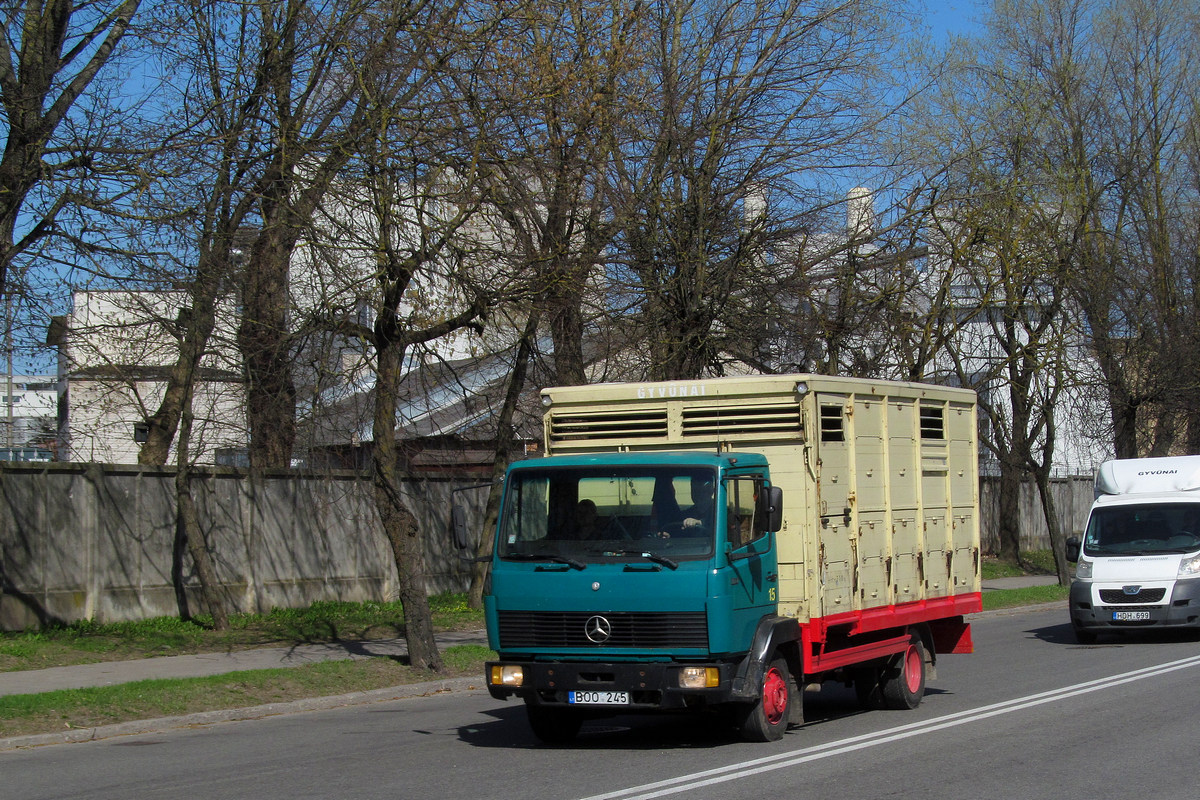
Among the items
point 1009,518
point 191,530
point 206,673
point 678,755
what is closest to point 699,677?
point 678,755

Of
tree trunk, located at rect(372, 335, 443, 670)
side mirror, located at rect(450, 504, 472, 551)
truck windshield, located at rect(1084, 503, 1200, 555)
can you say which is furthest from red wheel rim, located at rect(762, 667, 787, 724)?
truck windshield, located at rect(1084, 503, 1200, 555)

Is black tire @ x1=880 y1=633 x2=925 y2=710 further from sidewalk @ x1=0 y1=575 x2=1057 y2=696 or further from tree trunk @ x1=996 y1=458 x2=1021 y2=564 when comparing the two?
tree trunk @ x1=996 y1=458 x2=1021 y2=564

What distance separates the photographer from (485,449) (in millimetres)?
27734

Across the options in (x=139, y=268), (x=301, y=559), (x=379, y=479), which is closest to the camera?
(x=139, y=268)

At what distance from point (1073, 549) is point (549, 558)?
459 inches

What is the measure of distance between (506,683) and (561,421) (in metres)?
2.53

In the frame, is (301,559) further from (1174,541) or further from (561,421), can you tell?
(1174,541)

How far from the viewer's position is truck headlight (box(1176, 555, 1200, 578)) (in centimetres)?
1752

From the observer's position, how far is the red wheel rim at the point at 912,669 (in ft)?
39.5

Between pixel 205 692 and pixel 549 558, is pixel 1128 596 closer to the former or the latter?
pixel 549 558

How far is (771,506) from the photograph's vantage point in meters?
9.42

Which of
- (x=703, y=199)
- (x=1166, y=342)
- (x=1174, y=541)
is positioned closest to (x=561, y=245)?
(x=703, y=199)

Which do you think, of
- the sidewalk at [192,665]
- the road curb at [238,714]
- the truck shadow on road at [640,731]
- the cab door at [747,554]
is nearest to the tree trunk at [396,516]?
the road curb at [238,714]

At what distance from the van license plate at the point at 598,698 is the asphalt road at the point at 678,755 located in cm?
45
